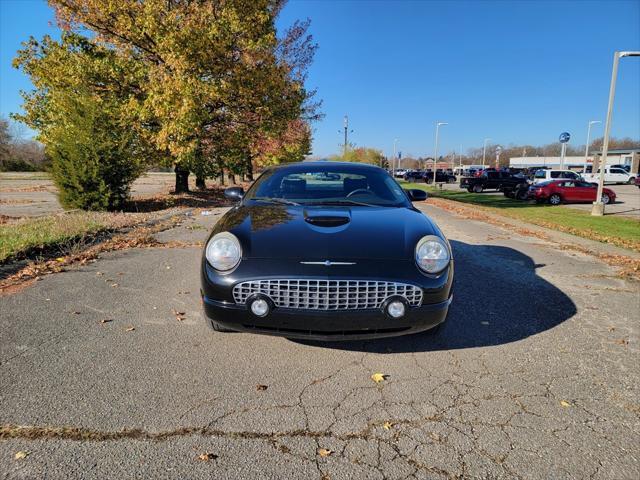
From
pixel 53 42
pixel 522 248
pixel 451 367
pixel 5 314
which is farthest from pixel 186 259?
pixel 53 42

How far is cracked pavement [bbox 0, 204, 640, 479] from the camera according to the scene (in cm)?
207

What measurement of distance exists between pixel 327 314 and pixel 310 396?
0.54m

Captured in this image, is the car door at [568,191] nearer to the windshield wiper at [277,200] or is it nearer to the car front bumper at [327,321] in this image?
the windshield wiper at [277,200]

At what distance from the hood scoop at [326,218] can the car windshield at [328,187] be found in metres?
0.39

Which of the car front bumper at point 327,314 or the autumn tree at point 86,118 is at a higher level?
the autumn tree at point 86,118

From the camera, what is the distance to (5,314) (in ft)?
12.7

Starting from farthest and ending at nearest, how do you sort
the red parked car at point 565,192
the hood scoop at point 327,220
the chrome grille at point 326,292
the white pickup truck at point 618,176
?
the white pickup truck at point 618,176
the red parked car at point 565,192
the hood scoop at point 327,220
the chrome grille at point 326,292

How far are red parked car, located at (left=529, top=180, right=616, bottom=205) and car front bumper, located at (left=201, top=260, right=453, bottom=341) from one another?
2156 centimetres

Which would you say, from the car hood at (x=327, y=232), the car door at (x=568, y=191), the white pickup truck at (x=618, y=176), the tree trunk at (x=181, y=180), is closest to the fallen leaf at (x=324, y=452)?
the car hood at (x=327, y=232)

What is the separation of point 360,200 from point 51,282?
3.81 meters

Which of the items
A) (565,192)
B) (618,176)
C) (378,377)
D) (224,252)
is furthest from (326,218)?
(618,176)

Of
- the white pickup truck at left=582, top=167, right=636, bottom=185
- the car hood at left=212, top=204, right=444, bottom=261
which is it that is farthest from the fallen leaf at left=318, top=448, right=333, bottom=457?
the white pickup truck at left=582, top=167, right=636, bottom=185

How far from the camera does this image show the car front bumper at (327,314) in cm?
276

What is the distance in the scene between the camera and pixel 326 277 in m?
2.75
